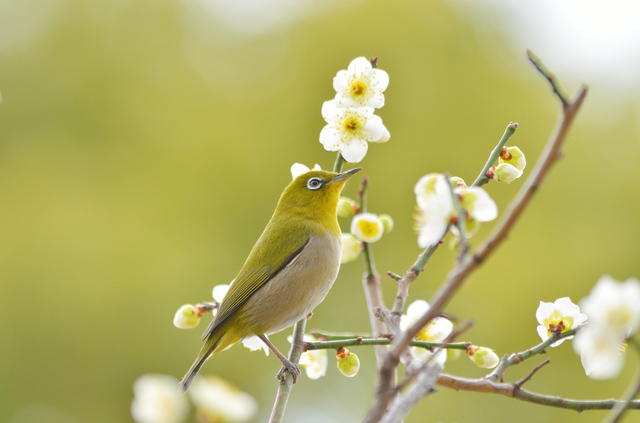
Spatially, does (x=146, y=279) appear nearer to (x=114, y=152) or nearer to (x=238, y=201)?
(x=238, y=201)

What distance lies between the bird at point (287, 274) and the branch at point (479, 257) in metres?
2.28

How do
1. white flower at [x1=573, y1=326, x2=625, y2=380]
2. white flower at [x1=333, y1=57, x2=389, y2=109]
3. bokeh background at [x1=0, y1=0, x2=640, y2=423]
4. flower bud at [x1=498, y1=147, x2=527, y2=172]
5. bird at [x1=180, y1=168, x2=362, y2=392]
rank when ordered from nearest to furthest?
white flower at [x1=573, y1=326, x2=625, y2=380]
flower bud at [x1=498, y1=147, x2=527, y2=172]
white flower at [x1=333, y1=57, x2=389, y2=109]
bird at [x1=180, y1=168, x2=362, y2=392]
bokeh background at [x1=0, y1=0, x2=640, y2=423]

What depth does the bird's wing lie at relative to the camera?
3.91 m

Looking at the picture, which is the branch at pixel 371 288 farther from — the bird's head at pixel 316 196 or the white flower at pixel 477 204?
the bird's head at pixel 316 196

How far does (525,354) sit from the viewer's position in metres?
2.05

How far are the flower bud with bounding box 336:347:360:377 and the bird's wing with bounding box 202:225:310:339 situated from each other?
1.34 metres

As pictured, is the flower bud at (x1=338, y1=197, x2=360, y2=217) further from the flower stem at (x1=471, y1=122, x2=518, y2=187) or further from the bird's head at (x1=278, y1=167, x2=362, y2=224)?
the bird's head at (x1=278, y1=167, x2=362, y2=224)

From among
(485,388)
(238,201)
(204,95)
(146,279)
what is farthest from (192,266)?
(485,388)

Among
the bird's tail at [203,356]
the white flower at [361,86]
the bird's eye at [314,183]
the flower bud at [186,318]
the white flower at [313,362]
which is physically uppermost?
the white flower at [361,86]

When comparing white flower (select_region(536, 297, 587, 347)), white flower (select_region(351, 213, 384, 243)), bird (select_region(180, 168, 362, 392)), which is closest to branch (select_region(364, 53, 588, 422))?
white flower (select_region(351, 213, 384, 243))

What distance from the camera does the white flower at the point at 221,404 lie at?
1491 millimetres

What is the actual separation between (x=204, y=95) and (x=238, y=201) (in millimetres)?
3406

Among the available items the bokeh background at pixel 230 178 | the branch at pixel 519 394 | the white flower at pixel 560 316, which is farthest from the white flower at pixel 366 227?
the bokeh background at pixel 230 178

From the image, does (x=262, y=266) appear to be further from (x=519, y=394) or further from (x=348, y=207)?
(x=519, y=394)
